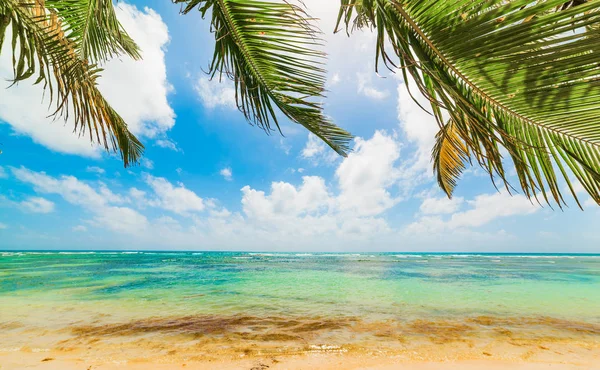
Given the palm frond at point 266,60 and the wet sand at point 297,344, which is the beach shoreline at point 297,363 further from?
the palm frond at point 266,60

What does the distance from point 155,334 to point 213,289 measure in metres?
5.02

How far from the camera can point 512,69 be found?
30.2 inches

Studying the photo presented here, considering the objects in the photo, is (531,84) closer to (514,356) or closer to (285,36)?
(285,36)

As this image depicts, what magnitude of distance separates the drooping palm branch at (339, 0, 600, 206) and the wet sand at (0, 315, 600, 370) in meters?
3.46

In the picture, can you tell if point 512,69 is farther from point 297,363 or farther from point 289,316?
point 289,316

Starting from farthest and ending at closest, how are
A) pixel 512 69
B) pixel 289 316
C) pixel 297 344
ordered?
pixel 289 316, pixel 297 344, pixel 512 69

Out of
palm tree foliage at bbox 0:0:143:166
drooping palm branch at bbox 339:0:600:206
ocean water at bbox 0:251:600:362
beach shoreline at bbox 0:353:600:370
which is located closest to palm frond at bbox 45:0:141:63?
palm tree foliage at bbox 0:0:143:166

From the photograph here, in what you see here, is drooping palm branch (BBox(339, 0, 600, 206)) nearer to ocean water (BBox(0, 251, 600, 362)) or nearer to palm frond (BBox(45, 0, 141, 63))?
palm frond (BBox(45, 0, 141, 63))

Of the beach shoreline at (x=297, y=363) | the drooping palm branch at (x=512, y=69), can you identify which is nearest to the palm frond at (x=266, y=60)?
the drooping palm branch at (x=512, y=69)

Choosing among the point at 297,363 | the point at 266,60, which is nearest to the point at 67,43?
the point at 266,60

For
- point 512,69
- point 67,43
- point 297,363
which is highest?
point 67,43

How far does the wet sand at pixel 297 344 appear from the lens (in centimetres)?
360

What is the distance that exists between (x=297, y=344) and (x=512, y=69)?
4378 millimetres

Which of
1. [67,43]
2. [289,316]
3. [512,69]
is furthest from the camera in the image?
[289,316]
